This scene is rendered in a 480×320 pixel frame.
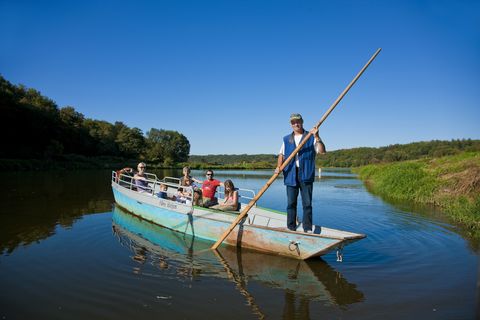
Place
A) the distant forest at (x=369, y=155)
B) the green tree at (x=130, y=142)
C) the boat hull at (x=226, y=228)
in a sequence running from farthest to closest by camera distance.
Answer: the green tree at (x=130, y=142) < the distant forest at (x=369, y=155) < the boat hull at (x=226, y=228)

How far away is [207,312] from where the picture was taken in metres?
5.05

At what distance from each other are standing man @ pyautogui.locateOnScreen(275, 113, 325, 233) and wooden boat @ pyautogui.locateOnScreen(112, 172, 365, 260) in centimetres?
50

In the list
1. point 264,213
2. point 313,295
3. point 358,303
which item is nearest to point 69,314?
point 313,295

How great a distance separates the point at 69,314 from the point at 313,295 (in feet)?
12.9

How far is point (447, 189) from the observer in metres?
16.3

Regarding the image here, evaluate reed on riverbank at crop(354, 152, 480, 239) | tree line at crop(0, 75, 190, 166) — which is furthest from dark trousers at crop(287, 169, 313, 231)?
tree line at crop(0, 75, 190, 166)

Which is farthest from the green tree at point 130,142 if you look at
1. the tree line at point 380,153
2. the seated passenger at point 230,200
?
the seated passenger at point 230,200

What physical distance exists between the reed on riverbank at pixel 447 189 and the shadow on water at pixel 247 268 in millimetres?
6542

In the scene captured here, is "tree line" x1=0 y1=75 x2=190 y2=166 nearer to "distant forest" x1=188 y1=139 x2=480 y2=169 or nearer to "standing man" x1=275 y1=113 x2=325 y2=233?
"distant forest" x1=188 y1=139 x2=480 y2=169

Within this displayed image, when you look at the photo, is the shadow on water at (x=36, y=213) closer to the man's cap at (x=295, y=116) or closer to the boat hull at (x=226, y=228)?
the boat hull at (x=226, y=228)

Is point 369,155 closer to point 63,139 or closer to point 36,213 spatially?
point 63,139

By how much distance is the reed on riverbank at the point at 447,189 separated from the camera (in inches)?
482

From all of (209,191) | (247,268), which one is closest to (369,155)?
(209,191)

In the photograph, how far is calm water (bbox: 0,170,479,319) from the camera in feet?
16.9
